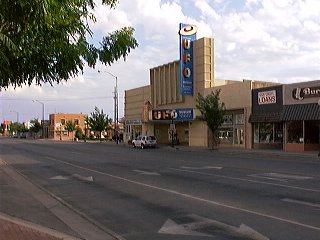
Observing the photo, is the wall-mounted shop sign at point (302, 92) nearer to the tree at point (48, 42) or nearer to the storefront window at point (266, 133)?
the storefront window at point (266, 133)

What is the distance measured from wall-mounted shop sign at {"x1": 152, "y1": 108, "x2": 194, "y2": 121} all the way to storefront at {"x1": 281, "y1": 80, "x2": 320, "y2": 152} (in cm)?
1581

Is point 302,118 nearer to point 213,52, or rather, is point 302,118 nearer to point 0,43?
point 213,52

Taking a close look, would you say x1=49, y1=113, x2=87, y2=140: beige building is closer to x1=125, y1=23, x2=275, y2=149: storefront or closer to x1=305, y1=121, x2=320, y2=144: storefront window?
x1=125, y1=23, x2=275, y2=149: storefront

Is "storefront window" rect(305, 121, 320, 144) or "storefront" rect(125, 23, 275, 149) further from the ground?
"storefront" rect(125, 23, 275, 149)

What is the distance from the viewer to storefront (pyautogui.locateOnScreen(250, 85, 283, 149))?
3997 cm

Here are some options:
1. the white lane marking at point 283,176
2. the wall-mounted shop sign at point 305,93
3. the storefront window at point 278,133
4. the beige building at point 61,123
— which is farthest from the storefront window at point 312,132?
the beige building at point 61,123

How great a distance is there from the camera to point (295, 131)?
38.2m

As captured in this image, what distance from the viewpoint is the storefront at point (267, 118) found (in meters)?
40.0

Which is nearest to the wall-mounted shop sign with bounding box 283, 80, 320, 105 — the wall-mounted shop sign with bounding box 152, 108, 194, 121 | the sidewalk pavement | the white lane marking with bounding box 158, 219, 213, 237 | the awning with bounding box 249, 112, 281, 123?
the awning with bounding box 249, 112, 281, 123

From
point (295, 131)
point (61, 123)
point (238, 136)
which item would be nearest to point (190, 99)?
point (238, 136)

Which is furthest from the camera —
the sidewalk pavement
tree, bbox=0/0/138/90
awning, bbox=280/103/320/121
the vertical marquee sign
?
the vertical marquee sign

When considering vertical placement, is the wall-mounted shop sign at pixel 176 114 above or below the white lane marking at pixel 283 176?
above

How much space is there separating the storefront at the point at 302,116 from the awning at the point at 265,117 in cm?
87

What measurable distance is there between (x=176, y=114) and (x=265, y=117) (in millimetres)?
15699
